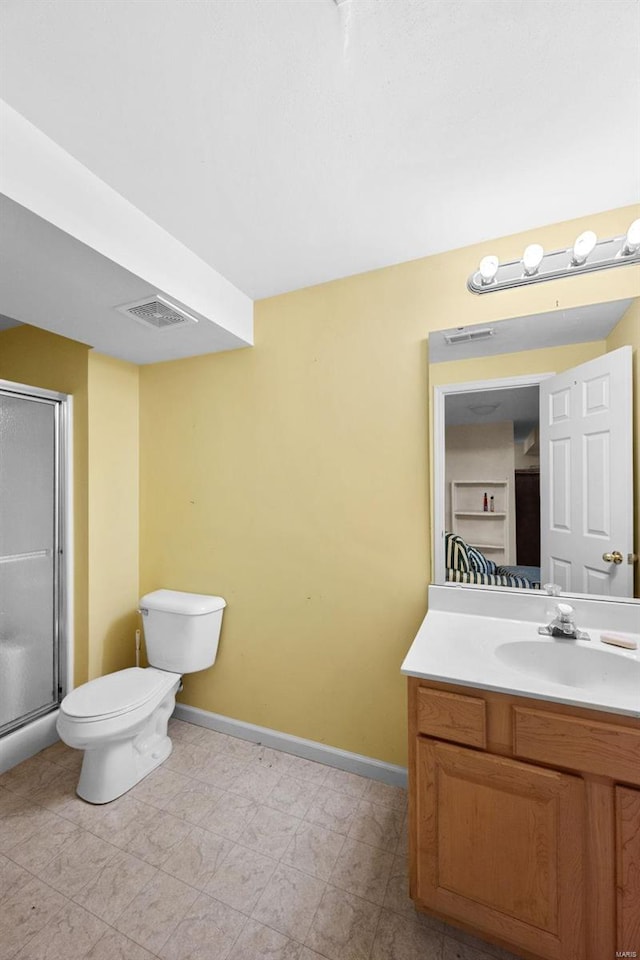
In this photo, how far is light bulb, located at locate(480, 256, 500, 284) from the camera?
1432mm

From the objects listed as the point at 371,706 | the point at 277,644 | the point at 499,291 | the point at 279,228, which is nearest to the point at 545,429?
the point at 499,291

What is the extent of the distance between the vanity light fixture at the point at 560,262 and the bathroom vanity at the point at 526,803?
1.23m

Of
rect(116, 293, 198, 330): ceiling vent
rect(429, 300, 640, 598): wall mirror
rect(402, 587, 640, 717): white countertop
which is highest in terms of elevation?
rect(116, 293, 198, 330): ceiling vent

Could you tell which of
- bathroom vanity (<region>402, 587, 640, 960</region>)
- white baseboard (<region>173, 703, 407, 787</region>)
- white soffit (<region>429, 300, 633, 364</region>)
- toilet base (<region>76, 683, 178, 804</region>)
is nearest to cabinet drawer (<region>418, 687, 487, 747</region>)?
bathroom vanity (<region>402, 587, 640, 960</region>)

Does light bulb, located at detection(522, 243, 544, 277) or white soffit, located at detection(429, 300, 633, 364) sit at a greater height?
light bulb, located at detection(522, 243, 544, 277)

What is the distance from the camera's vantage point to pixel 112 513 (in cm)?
228

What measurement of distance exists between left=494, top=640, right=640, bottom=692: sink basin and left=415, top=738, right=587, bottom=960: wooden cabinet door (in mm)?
343

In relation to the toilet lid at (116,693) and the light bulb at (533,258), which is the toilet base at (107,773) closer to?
the toilet lid at (116,693)

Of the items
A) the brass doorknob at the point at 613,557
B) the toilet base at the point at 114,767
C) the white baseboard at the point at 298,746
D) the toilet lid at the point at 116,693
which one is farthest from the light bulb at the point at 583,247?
the toilet base at the point at 114,767

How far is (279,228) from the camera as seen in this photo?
5.07ft

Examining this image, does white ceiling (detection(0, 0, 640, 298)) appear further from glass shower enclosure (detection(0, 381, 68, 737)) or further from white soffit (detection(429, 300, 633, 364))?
glass shower enclosure (detection(0, 381, 68, 737))

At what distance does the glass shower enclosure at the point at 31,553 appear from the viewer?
2.00m

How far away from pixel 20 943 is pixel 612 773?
1.70 m

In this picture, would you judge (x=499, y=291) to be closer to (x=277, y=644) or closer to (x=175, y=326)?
(x=175, y=326)
